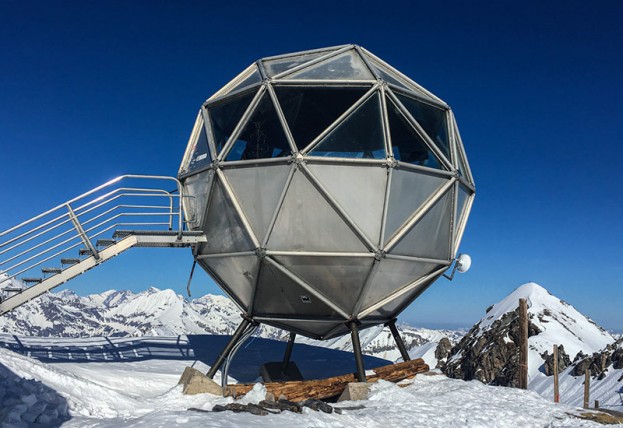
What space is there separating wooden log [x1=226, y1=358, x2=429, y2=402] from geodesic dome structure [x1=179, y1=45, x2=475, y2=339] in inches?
63.3

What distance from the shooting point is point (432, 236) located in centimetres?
1560

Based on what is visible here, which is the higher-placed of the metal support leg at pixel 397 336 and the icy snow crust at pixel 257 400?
the metal support leg at pixel 397 336

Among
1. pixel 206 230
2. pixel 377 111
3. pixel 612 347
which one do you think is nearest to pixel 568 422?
pixel 377 111

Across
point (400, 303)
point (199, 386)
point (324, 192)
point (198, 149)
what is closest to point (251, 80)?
point (198, 149)

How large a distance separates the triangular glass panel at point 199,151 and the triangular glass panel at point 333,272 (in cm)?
396

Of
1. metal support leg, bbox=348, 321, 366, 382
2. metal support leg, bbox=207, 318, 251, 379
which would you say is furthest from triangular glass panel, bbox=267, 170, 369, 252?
metal support leg, bbox=207, 318, 251, 379

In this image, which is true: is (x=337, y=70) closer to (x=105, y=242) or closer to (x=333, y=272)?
(x=333, y=272)

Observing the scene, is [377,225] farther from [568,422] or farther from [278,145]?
[568,422]

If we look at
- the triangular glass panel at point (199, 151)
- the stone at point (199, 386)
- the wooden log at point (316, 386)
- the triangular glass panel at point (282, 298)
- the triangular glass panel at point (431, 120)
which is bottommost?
the stone at point (199, 386)

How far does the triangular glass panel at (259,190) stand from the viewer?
13984 millimetres

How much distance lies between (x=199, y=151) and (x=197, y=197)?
1.56 m

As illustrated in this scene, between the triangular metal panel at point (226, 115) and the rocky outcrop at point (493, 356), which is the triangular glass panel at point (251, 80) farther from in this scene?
the rocky outcrop at point (493, 356)

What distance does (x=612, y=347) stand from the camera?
11838 cm

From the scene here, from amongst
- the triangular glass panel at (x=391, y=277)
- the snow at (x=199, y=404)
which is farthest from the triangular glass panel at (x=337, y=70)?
the snow at (x=199, y=404)
